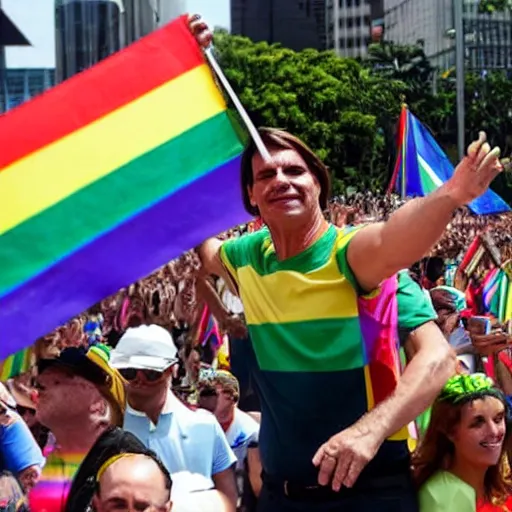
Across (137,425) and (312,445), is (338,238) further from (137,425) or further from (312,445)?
(137,425)

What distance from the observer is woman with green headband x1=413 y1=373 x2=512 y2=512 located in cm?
315

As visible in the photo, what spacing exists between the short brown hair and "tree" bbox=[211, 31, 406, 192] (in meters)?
37.3

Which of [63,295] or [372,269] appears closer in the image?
[372,269]

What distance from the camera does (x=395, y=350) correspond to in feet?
9.11

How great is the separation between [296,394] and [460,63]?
3182 centimetres

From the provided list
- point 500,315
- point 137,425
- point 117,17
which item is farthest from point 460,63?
point 137,425

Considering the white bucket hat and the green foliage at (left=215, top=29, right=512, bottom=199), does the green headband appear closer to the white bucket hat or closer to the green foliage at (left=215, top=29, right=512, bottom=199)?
the white bucket hat

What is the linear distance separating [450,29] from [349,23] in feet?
107

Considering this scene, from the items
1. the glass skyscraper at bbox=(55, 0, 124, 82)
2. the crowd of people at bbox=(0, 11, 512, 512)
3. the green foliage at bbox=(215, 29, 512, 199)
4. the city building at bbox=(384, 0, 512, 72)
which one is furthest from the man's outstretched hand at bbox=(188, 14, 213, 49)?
the city building at bbox=(384, 0, 512, 72)

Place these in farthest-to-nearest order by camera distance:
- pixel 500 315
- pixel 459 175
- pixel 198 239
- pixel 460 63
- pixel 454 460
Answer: pixel 460 63 → pixel 500 315 → pixel 198 239 → pixel 454 460 → pixel 459 175

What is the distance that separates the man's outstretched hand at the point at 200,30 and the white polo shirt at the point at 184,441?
4.02 feet

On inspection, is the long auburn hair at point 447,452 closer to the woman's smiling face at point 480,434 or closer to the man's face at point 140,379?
the woman's smiling face at point 480,434

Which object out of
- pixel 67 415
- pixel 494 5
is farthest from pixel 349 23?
pixel 67 415

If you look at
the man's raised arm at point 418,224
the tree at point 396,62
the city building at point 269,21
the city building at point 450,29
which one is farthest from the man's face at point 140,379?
the city building at point 269,21
